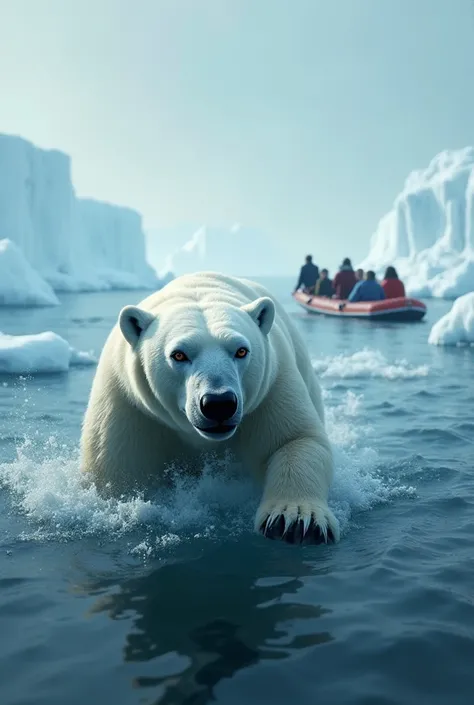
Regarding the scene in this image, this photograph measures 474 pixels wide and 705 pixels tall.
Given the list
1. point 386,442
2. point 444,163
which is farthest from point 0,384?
point 444,163

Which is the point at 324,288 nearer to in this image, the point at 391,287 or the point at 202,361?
the point at 391,287

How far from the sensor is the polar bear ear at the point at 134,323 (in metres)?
3.47

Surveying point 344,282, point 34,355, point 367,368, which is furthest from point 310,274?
point 34,355

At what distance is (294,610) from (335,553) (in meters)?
0.60

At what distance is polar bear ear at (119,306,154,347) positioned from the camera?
3473 millimetres

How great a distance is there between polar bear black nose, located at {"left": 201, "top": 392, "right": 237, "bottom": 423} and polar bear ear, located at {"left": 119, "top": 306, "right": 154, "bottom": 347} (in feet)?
2.36

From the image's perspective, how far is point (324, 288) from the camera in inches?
881

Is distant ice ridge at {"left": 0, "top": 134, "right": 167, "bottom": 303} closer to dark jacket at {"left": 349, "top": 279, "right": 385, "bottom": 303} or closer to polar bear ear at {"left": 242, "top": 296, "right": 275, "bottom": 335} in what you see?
dark jacket at {"left": 349, "top": 279, "right": 385, "bottom": 303}

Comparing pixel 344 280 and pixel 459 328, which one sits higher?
pixel 344 280

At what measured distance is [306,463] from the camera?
11.5 ft

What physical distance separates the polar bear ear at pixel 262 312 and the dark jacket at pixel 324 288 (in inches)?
739

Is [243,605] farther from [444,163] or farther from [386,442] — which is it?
[444,163]

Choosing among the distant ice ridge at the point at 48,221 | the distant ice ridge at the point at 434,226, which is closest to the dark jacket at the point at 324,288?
the distant ice ridge at the point at 48,221

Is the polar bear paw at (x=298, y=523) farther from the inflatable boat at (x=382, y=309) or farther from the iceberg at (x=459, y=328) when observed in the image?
the inflatable boat at (x=382, y=309)
